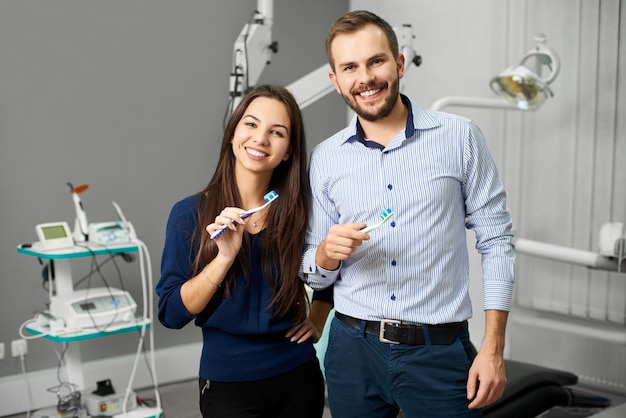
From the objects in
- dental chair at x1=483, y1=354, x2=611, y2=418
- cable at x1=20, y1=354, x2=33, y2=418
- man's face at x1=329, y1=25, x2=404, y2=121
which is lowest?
cable at x1=20, y1=354, x2=33, y2=418

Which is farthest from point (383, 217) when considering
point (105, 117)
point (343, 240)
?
point (105, 117)

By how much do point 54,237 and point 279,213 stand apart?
1.87m

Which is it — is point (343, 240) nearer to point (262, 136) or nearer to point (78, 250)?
point (262, 136)

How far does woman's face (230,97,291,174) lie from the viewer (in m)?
1.56

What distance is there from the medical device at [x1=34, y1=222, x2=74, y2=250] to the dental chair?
1961 mm

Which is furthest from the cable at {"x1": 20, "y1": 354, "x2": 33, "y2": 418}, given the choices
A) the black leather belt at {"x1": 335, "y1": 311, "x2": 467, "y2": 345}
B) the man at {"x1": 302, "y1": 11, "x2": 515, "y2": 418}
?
the black leather belt at {"x1": 335, "y1": 311, "x2": 467, "y2": 345}

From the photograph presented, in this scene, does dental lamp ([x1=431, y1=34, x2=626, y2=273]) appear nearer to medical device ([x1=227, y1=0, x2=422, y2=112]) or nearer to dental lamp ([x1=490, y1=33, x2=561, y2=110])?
dental lamp ([x1=490, y1=33, x2=561, y2=110])

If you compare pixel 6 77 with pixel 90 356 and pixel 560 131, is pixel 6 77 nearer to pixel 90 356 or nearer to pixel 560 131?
pixel 90 356

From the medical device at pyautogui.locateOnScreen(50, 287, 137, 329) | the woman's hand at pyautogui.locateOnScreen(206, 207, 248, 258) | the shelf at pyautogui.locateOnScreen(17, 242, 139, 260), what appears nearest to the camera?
the woman's hand at pyautogui.locateOnScreen(206, 207, 248, 258)

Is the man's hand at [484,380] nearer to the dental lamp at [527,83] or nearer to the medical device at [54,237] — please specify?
the dental lamp at [527,83]

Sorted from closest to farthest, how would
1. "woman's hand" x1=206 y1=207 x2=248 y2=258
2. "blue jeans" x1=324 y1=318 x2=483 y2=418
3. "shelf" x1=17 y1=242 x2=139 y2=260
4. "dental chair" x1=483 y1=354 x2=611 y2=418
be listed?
"woman's hand" x1=206 y1=207 x2=248 y2=258
"blue jeans" x1=324 y1=318 x2=483 y2=418
"dental chair" x1=483 y1=354 x2=611 y2=418
"shelf" x1=17 y1=242 x2=139 y2=260

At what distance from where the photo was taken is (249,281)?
1.56m

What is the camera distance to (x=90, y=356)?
12.7 feet

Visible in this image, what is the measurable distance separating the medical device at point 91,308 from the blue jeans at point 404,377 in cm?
189
